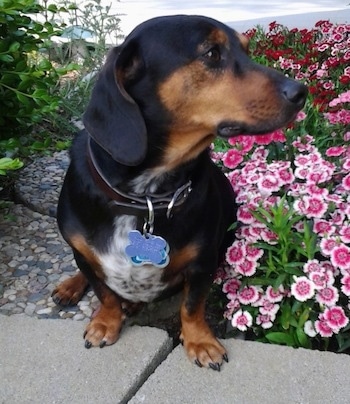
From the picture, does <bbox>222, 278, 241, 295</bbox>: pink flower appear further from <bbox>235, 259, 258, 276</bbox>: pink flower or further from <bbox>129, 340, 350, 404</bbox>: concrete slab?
<bbox>129, 340, 350, 404</bbox>: concrete slab

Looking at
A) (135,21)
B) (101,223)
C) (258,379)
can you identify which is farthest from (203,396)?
(135,21)

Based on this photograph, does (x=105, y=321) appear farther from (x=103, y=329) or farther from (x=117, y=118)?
(x=117, y=118)

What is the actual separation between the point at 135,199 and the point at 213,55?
0.62m

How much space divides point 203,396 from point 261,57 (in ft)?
11.5

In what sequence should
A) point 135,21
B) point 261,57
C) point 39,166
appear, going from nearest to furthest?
point 39,166 < point 261,57 < point 135,21

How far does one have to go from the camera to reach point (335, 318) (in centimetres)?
270

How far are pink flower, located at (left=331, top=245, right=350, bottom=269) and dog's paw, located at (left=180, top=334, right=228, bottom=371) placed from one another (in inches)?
22.7

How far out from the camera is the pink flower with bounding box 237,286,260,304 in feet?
9.48

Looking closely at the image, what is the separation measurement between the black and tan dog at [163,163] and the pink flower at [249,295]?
0.62 feet

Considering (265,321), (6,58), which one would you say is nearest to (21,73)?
(6,58)

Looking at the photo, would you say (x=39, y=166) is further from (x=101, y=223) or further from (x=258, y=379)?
(x=258, y=379)

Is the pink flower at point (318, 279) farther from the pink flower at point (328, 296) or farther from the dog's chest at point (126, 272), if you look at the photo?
the dog's chest at point (126, 272)

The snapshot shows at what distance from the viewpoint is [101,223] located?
2.67 meters

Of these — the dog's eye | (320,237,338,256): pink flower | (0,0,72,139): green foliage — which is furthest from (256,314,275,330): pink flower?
(0,0,72,139): green foliage
